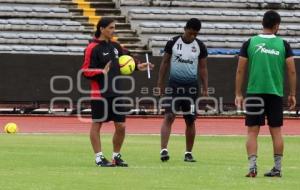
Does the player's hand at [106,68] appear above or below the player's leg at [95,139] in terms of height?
above

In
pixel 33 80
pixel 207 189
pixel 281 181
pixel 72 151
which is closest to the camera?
pixel 207 189

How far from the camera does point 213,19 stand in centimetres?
4231

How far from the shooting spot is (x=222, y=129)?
2822 cm

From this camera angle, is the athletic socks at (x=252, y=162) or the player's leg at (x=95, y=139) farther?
the player's leg at (x=95, y=139)

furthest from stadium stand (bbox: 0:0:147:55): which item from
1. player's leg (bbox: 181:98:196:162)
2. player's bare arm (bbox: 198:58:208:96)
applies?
player's leg (bbox: 181:98:196:162)

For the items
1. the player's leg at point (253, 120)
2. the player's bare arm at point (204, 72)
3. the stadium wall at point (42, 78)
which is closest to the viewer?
the player's leg at point (253, 120)

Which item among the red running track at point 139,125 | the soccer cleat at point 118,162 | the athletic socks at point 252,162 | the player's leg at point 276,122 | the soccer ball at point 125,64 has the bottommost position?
the red running track at point 139,125

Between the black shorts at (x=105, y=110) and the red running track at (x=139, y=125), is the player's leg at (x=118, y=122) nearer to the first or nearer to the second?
the black shorts at (x=105, y=110)

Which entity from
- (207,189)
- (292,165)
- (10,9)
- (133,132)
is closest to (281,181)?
(207,189)

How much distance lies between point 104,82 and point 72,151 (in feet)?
12.3

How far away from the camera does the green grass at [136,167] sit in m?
11.4

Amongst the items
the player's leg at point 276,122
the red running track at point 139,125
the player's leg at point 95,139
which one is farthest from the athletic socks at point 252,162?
the red running track at point 139,125

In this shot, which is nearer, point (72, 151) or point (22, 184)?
point (22, 184)

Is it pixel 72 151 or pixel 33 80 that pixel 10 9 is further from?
pixel 72 151
